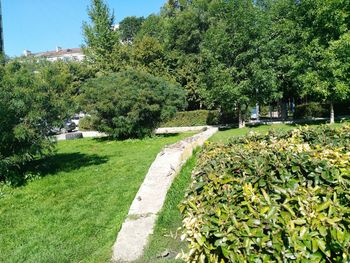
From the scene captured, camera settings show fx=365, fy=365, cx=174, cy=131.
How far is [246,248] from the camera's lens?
7.07 feet

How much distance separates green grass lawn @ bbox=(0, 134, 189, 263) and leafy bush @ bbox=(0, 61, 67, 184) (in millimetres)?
632

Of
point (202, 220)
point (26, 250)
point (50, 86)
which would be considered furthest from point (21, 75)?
point (202, 220)

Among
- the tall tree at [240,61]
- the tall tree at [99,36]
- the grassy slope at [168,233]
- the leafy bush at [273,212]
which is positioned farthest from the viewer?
the tall tree at [99,36]

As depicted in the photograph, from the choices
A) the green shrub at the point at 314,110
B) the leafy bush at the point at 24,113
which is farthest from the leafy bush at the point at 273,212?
the green shrub at the point at 314,110

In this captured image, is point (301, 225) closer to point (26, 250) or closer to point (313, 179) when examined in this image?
point (313, 179)

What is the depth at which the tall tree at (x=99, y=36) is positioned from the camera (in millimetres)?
33719

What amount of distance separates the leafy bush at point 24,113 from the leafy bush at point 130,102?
7.31 meters

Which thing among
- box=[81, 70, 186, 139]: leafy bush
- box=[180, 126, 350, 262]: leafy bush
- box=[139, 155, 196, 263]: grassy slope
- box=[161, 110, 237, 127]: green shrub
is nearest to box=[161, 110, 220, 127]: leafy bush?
box=[161, 110, 237, 127]: green shrub

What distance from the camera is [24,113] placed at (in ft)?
24.6

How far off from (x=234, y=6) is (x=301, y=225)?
73.1 feet

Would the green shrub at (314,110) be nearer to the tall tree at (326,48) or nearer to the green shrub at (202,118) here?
the green shrub at (202,118)

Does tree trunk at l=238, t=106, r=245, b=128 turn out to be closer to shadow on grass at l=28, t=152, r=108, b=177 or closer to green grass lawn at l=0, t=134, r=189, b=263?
shadow on grass at l=28, t=152, r=108, b=177

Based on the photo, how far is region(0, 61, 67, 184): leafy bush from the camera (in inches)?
282

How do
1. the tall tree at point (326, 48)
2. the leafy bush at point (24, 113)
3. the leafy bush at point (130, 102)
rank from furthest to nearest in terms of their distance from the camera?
the tall tree at point (326, 48), the leafy bush at point (130, 102), the leafy bush at point (24, 113)
